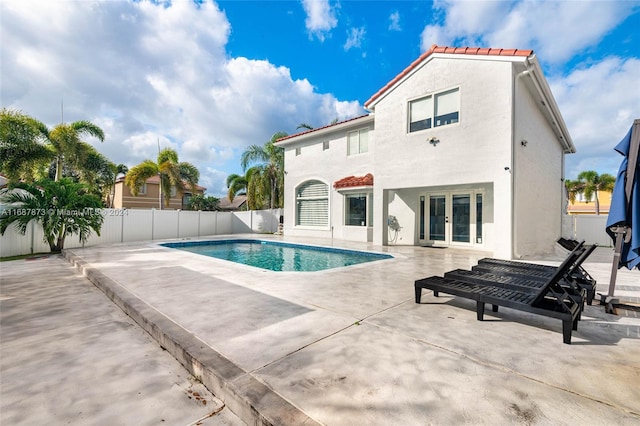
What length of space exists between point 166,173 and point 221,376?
23363mm

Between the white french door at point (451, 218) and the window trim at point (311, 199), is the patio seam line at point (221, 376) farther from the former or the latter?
the window trim at point (311, 199)

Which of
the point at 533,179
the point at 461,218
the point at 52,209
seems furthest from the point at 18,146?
the point at 533,179

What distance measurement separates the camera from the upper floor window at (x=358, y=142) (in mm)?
15430

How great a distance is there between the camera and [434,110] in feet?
37.5

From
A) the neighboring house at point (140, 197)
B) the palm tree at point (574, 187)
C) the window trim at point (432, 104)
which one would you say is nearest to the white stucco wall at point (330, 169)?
the window trim at point (432, 104)

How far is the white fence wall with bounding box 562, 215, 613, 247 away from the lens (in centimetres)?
1525

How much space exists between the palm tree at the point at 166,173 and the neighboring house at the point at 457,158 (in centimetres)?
1309

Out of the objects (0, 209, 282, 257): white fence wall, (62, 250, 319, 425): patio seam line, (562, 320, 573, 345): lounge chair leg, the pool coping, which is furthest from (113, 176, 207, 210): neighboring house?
(562, 320, 573, 345): lounge chair leg

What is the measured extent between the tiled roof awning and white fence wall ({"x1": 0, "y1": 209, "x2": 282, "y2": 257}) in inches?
309

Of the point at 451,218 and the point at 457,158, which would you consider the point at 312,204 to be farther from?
the point at 457,158

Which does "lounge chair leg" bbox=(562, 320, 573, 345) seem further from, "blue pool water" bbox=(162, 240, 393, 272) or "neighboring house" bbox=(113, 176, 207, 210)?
"neighboring house" bbox=(113, 176, 207, 210)

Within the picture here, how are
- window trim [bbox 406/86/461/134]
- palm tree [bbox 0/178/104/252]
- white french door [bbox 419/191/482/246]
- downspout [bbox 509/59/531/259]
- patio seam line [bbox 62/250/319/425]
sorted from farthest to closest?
white french door [bbox 419/191/482/246], window trim [bbox 406/86/461/134], palm tree [bbox 0/178/104/252], downspout [bbox 509/59/531/259], patio seam line [bbox 62/250/319/425]

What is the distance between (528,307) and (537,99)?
11820 mm

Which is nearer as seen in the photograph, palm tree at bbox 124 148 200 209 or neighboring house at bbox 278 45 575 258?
neighboring house at bbox 278 45 575 258
